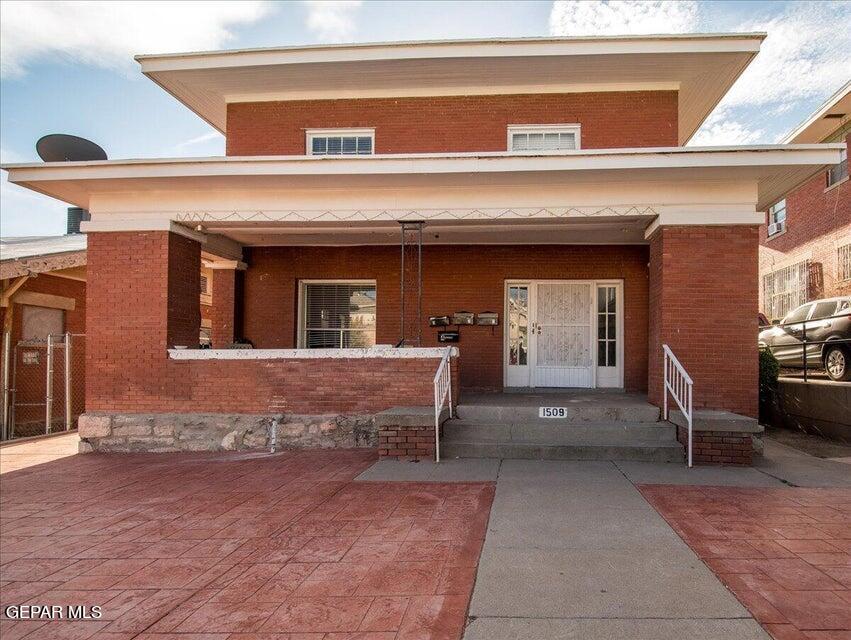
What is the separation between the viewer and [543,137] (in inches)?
415

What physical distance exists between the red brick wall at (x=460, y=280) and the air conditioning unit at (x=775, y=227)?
12.1 metres

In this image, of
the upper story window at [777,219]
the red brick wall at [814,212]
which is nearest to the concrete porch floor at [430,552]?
the red brick wall at [814,212]

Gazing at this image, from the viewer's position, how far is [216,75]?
10.6 meters

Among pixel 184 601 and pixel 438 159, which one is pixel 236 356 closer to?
pixel 438 159

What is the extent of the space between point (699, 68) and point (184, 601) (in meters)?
10.8

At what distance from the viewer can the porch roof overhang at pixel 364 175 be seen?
762 cm

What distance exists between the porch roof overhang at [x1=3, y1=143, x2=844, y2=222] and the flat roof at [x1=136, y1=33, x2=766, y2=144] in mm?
2676

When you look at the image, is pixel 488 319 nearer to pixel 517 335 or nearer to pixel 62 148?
pixel 517 335

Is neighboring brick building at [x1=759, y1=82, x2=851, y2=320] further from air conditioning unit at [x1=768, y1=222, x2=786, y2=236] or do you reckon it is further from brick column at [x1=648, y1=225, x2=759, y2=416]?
brick column at [x1=648, y1=225, x2=759, y2=416]

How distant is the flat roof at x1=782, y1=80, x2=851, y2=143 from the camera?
15.4 meters

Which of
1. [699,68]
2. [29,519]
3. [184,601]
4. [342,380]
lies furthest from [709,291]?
[29,519]

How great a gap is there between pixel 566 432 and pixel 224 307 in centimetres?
714

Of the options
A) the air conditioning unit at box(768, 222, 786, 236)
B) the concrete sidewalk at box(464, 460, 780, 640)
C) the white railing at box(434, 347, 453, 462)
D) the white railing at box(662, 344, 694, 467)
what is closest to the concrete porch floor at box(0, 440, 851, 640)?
the concrete sidewalk at box(464, 460, 780, 640)

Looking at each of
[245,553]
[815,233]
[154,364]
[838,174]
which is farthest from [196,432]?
[838,174]
